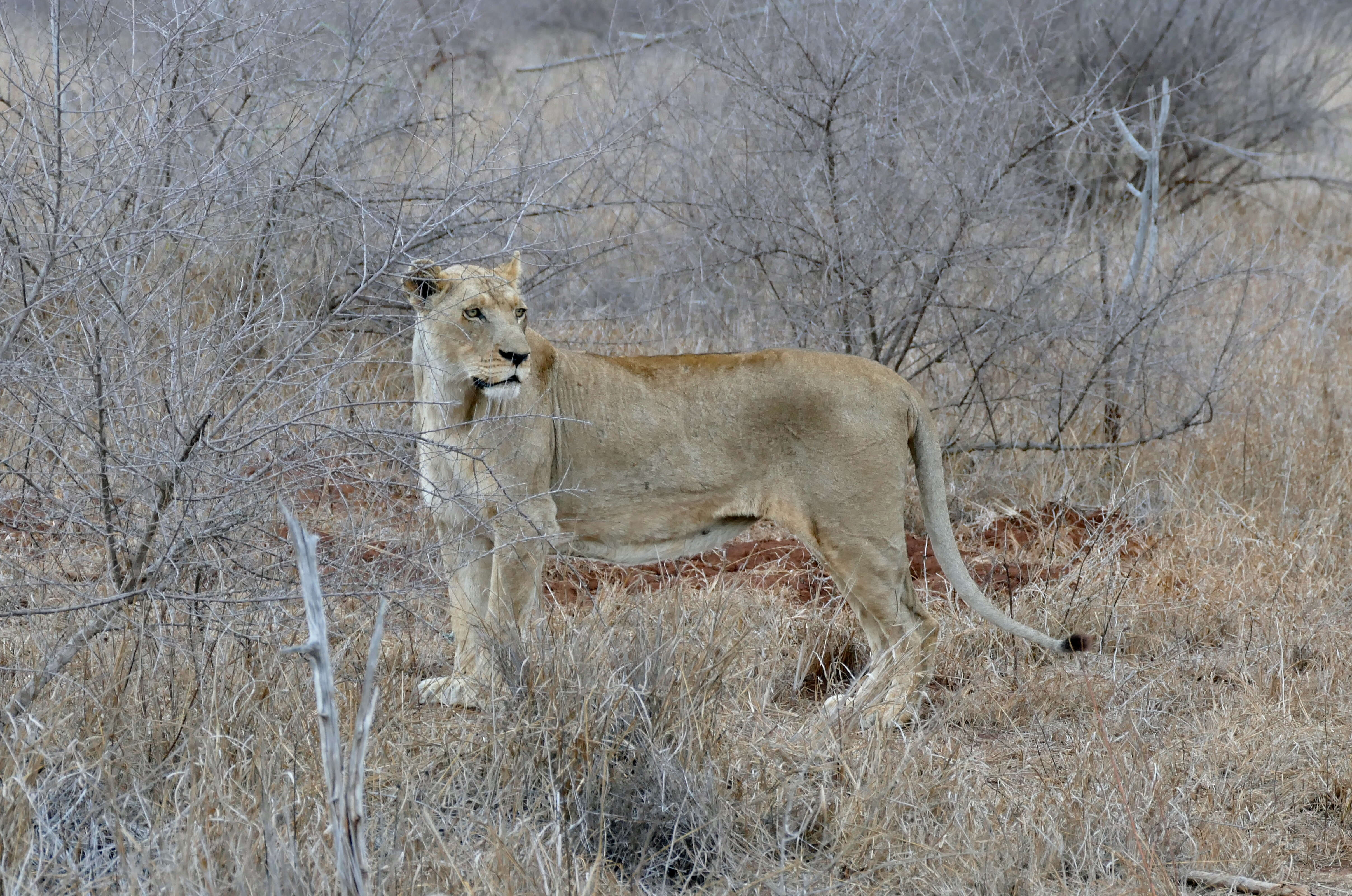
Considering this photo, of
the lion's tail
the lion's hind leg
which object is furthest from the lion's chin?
the lion's tail

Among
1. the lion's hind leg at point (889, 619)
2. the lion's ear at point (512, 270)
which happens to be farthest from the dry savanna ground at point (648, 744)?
the lion's ear at point (512, 270)

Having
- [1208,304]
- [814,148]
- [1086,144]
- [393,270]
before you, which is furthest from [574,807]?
[1086,144]

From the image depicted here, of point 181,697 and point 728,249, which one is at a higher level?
point 728,249

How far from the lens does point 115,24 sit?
17.8 feet

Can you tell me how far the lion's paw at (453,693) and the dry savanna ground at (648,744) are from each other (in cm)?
5

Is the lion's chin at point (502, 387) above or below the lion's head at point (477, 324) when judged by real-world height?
below

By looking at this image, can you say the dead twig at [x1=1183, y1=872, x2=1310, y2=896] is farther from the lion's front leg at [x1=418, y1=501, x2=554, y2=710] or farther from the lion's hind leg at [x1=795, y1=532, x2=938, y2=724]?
the lion's front leg at [x1=418, y1=501, x2=554, y2=710]

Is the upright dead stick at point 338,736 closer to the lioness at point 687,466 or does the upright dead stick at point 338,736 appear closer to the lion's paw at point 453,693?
the lion's paw at point 453,693

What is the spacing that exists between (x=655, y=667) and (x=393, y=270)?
8.11ft

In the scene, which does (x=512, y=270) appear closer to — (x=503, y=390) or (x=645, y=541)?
(x=503, y=390)

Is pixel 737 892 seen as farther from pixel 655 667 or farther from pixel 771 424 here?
pixel 771 424

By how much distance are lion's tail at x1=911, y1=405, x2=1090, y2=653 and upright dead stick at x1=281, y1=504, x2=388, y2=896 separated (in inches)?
98.0

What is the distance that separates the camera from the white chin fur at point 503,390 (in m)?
4.22

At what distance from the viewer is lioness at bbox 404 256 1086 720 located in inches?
173
